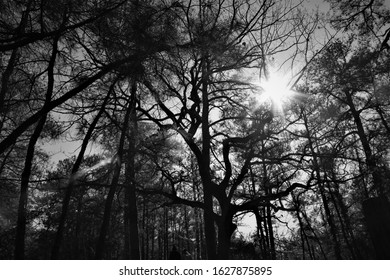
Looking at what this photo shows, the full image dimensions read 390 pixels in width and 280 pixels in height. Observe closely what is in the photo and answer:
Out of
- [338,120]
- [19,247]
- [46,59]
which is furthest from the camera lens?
[338,120]

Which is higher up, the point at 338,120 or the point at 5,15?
the point at 338,120

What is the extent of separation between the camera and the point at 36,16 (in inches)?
155

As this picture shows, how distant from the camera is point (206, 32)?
618cm

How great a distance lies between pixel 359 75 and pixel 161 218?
27.8 metres

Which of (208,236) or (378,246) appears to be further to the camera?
(208,236)

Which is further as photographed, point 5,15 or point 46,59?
point 46,59

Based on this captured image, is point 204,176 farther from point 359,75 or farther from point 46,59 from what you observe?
point 359,75

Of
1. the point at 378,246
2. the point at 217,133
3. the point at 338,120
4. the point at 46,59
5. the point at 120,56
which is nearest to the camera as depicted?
the point at 378,246

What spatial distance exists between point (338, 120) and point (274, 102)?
6182mm

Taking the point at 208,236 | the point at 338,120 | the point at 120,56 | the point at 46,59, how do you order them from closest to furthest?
the point at 120,56
the point at 46,59
the point at 208,236
the point at 338,120

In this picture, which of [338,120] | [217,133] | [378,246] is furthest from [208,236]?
[338,120]

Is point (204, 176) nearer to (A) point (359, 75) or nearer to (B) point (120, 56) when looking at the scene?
(B) point (120, 56)
